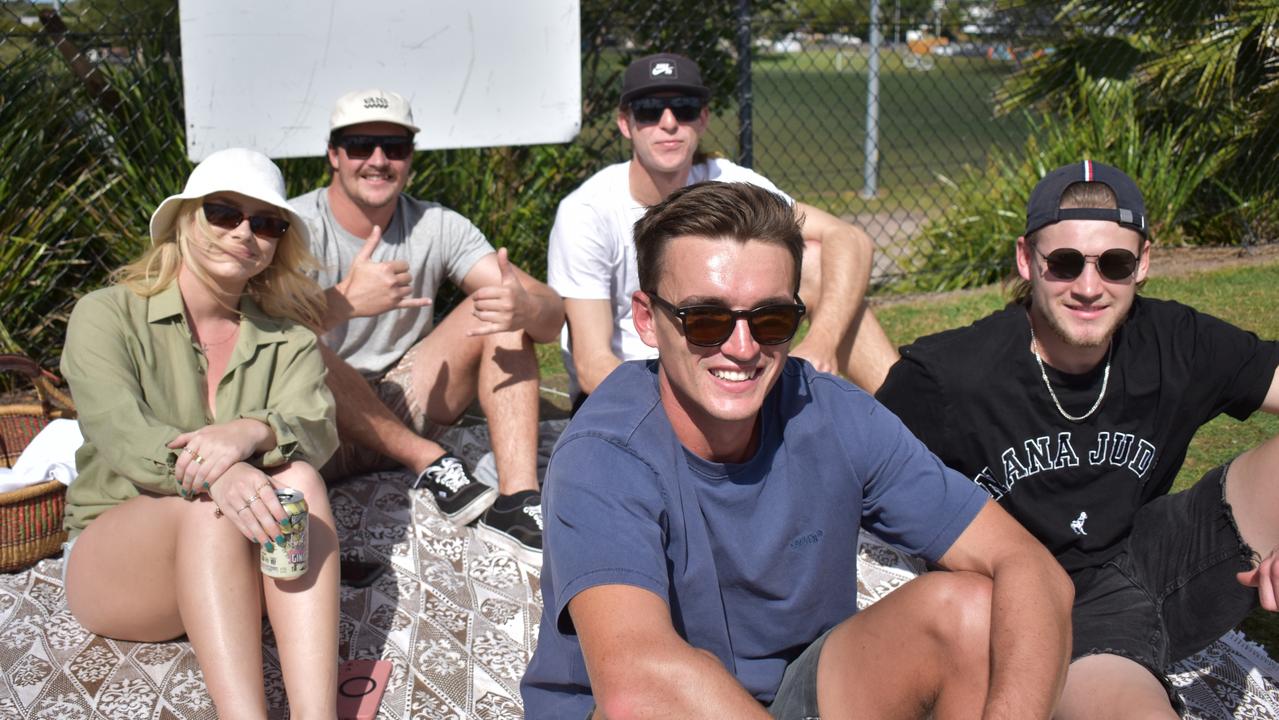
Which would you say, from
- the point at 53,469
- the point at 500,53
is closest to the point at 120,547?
the point at 53,469

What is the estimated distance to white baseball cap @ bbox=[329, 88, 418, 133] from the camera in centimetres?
409

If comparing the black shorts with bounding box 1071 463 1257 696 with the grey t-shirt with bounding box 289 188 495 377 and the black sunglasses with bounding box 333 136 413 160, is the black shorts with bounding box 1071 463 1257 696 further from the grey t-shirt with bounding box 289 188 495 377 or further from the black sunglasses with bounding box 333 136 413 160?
the black sunglasses with bounding box 333 136 413 160

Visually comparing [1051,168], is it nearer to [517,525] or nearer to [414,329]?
[414,329]

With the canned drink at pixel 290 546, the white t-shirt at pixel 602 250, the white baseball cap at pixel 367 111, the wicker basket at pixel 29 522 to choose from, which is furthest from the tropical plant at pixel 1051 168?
the canned drink at pixel 290 546

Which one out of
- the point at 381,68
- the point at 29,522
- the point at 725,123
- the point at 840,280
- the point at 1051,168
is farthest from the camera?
the point at 725,123

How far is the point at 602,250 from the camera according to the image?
3.95 meters

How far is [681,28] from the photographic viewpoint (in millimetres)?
6734

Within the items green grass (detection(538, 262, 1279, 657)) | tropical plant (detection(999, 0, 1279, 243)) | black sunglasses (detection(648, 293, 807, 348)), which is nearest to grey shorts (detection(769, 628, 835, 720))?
black sunglasses (detection(648, 293, 807, 348))

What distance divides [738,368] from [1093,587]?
4.40ft

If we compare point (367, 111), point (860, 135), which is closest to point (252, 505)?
point (367, 111)

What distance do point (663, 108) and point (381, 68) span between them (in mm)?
1845

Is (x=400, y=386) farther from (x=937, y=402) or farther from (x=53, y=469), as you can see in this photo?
(x=937, y=402)

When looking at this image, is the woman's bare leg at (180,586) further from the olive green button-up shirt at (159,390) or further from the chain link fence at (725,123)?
the chain link fence at (725,123)

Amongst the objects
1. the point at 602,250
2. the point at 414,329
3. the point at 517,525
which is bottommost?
the point at 517,525
